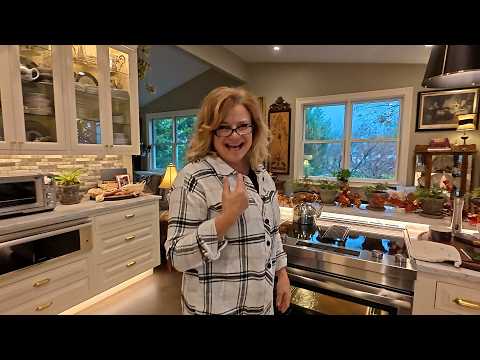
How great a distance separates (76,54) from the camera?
85.2 inches

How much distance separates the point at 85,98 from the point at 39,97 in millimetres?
390

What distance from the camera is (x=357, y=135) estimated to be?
165 inches

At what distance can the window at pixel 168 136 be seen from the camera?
570 cm

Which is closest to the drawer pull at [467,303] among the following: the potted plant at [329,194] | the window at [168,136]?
the potted plant at [329,194]

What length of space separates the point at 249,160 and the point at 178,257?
1.40ft

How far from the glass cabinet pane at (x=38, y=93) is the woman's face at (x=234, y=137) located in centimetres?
180

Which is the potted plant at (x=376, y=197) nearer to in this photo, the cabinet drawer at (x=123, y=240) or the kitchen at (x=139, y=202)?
the kitchen at (x=139, y=202)

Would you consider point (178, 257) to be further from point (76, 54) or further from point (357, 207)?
point (76, 54)

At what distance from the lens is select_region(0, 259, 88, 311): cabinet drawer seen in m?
1.61

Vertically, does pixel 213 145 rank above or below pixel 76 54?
below

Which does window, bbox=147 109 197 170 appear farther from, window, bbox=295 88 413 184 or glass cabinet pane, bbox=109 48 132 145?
glass cabinet pane, bbox=109 48 132 145

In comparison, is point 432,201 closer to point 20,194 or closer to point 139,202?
point 139,202

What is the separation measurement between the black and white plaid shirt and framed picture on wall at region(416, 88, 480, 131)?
375 cm
